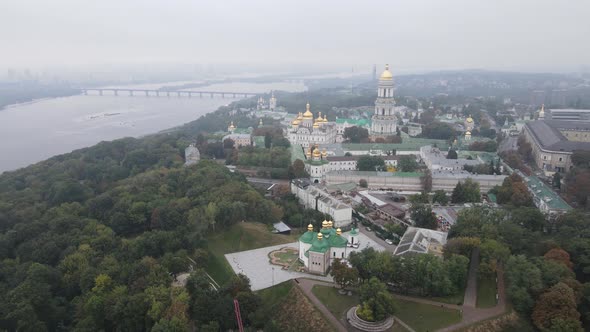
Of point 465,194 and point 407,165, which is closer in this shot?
point 465,194

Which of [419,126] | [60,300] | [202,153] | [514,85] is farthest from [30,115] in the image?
[514,85]

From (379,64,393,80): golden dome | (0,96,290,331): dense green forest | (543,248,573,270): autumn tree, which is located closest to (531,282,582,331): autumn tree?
(543,248,573,270): autumn tree

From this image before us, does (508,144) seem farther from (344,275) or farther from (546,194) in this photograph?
(344,275)

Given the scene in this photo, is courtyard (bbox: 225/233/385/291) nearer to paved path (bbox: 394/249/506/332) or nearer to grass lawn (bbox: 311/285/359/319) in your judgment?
grass lawn (bbox: 311/285/359/319)

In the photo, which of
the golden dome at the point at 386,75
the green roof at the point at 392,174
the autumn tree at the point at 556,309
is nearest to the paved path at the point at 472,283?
the autumn tree at the point at 556,309

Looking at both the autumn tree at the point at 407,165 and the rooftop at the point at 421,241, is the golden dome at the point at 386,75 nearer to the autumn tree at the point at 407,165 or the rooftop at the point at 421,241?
the autumn tree at the point at 407,165

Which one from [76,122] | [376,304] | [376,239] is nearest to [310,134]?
[376,239]
